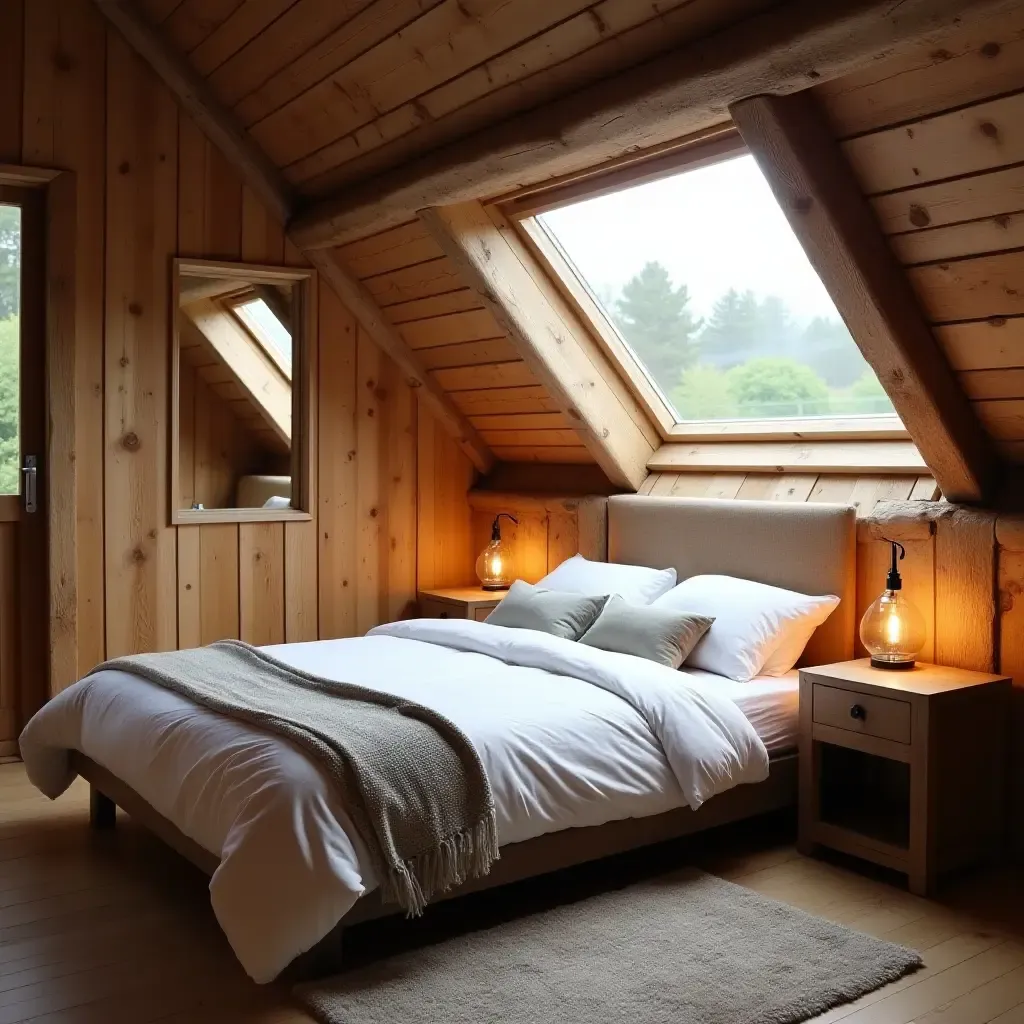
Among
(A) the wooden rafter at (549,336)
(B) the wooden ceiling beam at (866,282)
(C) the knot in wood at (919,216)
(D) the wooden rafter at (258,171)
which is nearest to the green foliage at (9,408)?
(D) the wooden rafter at (258,171)

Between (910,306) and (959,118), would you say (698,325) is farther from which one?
(959,118)

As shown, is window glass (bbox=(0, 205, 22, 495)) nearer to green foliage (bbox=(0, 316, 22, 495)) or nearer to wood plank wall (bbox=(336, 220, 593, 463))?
green foliage (bbox=(0, 316, 22, 495))

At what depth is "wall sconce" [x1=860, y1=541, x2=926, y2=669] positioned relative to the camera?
3279mm

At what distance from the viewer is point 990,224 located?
269 cm

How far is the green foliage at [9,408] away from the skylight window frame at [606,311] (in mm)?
1911

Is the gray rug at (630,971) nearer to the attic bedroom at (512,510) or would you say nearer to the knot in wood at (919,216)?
the attic bedroom at (512,510)

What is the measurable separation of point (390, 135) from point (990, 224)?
6.63ft

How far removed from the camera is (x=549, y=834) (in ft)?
9.23

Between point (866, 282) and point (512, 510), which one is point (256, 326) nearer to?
point (512, 510)

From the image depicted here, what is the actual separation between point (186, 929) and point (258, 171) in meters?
3.00

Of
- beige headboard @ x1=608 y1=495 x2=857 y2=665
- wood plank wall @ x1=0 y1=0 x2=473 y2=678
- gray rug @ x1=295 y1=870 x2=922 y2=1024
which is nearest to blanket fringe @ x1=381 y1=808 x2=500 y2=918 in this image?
gray rug @ x1=295 y1=870 x2=922 y2=1024

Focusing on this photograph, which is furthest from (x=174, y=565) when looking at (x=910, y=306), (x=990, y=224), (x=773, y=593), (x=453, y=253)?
(x=990, y=224)

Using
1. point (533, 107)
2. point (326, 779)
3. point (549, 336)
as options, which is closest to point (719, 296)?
point (549, 336)

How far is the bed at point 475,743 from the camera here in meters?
2.32
